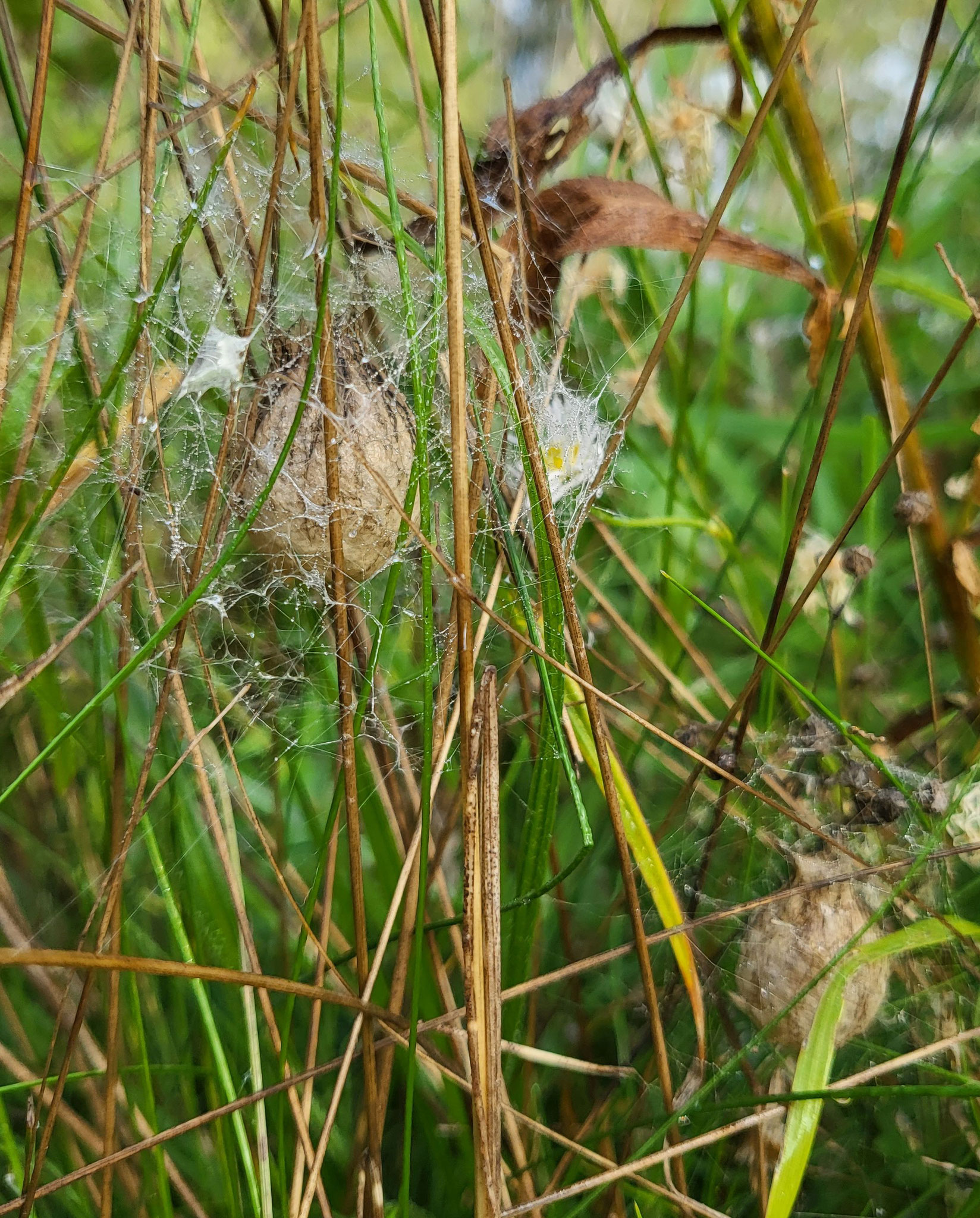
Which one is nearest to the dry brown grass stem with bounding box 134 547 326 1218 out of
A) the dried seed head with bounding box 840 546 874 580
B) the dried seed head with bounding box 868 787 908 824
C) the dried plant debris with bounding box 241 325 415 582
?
the dried plant debris with bounding box 241 325 415 582

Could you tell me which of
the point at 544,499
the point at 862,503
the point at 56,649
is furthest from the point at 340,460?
the point at 862,503

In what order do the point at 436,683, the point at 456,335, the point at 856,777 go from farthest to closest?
the point at 436,683 < the point at 856,777 < the point at 456,335

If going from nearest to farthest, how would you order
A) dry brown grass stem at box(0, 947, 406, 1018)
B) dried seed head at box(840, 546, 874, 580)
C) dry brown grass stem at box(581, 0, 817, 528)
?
dry brown grass stem at box(0, 947, 406, 1018)
dry brown grass stem at box(581, 0, 817, 528)
dried seed head at box(840, 546, 874, 580)

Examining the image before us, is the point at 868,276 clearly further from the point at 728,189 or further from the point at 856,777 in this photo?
the point at 856,777

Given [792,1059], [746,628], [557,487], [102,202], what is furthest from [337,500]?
[746,628]

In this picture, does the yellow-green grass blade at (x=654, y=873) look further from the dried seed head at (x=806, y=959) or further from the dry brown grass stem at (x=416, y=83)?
the dry brown grass stem at (x=416, y=83)

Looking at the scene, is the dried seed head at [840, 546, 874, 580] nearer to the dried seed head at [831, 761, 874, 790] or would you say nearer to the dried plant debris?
the dried seed head at [831, 761, 874, 790]

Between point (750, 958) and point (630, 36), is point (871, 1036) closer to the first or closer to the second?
point (750, 958)
